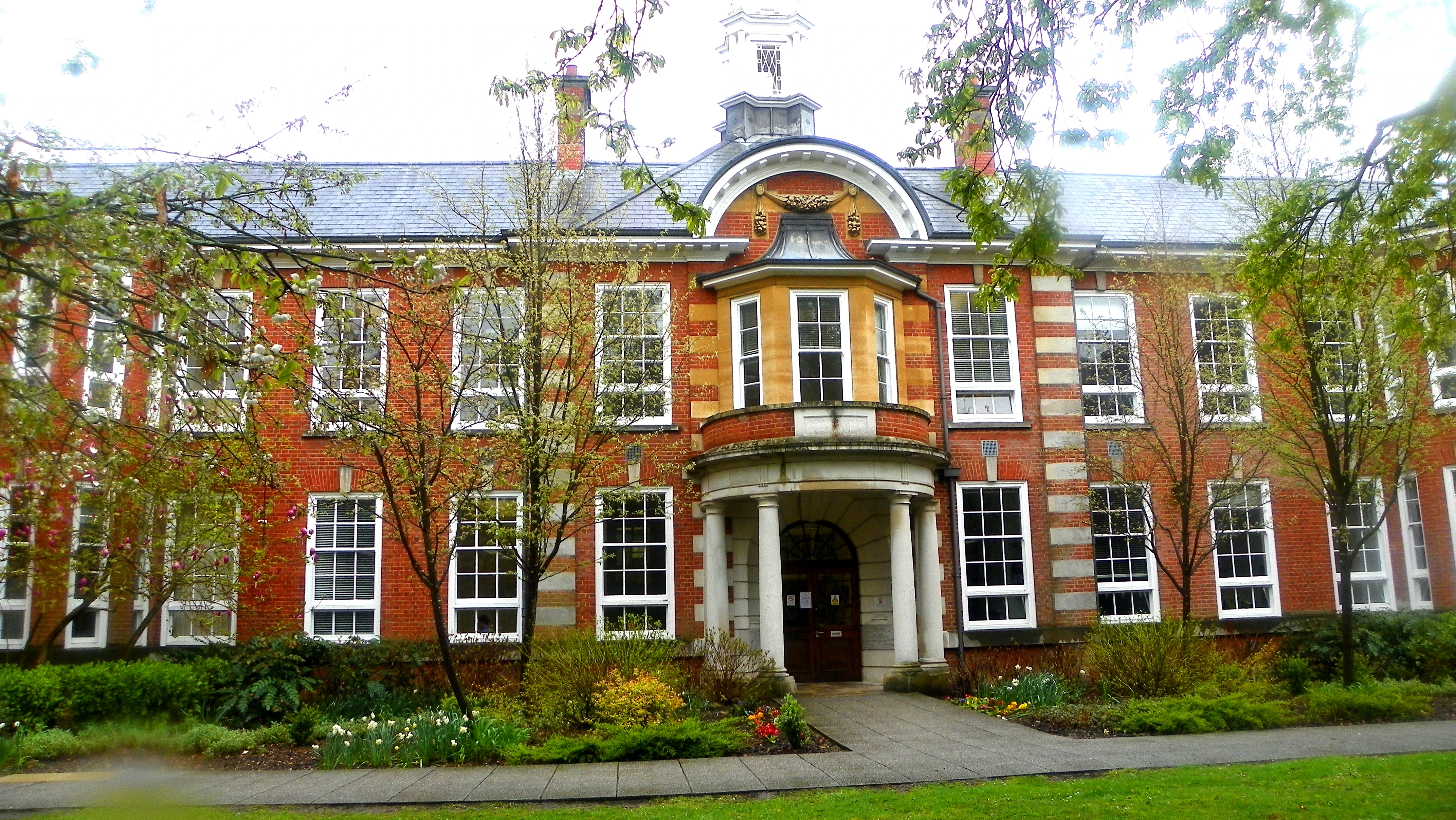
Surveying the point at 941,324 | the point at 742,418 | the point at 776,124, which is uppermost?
the point at 776,124

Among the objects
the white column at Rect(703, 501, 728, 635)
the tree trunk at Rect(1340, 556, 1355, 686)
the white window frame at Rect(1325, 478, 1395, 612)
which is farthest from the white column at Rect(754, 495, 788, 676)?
the white window frame at Rect(1325, 478, 1395, 612)

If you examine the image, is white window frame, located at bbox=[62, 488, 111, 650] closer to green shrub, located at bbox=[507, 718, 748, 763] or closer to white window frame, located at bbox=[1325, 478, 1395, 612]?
green shrub, located at bbox=[507, 718, 748, 763]

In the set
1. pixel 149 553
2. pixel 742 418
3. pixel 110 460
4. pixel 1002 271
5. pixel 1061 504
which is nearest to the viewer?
pixel 110 460

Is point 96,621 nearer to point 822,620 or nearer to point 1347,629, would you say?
point 822,620

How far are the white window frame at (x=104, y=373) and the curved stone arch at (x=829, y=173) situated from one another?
9.59m

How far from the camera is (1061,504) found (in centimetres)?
1894

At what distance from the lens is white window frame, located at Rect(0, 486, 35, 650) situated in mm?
13969

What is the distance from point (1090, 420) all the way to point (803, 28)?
11.2 metres

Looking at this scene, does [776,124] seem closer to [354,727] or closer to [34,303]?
[354,727]

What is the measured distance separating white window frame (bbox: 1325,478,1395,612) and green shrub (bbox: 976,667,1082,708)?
7254mm

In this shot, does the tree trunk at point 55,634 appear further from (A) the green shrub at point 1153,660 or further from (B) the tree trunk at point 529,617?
(A) the green shrub at point 1153,660

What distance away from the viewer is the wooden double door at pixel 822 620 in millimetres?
18531

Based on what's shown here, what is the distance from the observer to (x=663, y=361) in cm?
1647

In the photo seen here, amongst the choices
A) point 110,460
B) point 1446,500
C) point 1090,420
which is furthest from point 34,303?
point 1446,500
